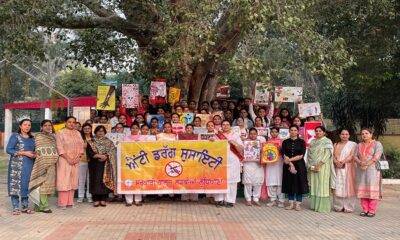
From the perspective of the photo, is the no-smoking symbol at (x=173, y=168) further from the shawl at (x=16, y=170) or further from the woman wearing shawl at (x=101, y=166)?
the shawl at (x=16, y=170)

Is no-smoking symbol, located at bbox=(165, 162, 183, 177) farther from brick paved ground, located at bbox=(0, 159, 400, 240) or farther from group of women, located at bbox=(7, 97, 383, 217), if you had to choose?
brick paved ground, located at bbox=(0, 159, 400, 240)

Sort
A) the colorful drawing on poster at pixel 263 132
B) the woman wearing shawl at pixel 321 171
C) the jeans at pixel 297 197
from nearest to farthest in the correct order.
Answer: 1. the woman wearing shawl at pixel 321 171
2. the jeans at pixel 297 197
3. the colorful drawing on poster at pixel 263 132

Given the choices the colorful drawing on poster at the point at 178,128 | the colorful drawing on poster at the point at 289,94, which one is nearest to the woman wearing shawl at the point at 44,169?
the colorful drawing on poster at the point at 178,128

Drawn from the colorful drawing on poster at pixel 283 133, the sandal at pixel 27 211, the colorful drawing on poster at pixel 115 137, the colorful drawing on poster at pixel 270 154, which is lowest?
the sandal at pixel 27 211

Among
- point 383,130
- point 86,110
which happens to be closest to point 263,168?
point 86,110

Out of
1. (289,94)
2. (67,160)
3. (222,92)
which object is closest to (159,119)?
(67,160)

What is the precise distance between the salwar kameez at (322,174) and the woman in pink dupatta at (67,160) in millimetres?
4410

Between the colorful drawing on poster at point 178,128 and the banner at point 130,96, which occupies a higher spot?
the banner at point 130,96

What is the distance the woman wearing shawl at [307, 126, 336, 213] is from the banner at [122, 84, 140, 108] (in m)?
4.54

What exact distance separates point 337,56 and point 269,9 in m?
1.89

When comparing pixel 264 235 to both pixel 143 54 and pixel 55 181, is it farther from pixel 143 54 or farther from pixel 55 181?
pixel 143 54

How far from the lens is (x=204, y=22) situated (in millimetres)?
9469

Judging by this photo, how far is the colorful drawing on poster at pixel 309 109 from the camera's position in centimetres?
1120

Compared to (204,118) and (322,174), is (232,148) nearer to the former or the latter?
(204,118)
